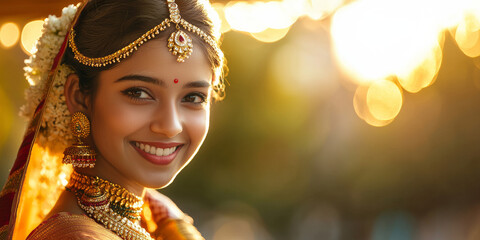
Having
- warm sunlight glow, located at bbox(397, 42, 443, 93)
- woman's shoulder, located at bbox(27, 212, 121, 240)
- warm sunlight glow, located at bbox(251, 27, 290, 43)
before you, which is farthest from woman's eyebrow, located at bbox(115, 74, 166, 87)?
warm sunlight glow, located at bbox(397, 42, 443, 93)

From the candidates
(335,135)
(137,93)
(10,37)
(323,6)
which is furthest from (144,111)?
(335,135)

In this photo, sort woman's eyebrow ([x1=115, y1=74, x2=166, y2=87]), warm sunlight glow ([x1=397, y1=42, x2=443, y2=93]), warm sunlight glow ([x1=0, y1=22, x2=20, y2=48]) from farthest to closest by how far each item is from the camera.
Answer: warm sunlight glow ([x1=397, y1=42, x2=443, y2=93]), warm sunlight glow ([x1=0, y1=22, x2=20, y2=48]), woman's eyebrow ([x1=115, y1=74, x2=166, y2=87])

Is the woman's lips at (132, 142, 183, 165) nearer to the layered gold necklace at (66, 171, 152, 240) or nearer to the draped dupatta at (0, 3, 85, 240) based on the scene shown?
the layered gold necklace at (66, 171, 152, 240)

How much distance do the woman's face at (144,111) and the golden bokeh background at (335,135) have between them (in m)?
3.62

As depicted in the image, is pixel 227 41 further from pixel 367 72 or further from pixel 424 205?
pixel 424 205

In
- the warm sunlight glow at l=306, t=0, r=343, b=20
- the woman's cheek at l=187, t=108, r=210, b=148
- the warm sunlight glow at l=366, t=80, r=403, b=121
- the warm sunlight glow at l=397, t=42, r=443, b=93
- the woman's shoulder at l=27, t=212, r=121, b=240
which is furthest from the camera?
the warm sunlight glow at l=366, t=80, r=403, b=121

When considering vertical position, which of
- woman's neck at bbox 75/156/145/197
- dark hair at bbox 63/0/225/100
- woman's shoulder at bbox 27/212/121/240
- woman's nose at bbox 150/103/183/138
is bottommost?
woman's shoulder at bbox 27/212/121/240

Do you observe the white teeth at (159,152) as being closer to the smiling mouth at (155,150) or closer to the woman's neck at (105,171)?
the smiling mouth at (155,150)

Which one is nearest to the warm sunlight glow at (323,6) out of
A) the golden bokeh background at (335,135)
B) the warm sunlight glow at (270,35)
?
the golden bokeh background at (335,135)

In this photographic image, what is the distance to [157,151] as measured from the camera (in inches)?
57.9

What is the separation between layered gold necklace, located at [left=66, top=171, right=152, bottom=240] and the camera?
4.70 ft

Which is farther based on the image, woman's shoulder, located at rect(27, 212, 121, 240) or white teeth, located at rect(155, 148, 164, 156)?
white teeth, located at rect(155, 148, 164, 156)

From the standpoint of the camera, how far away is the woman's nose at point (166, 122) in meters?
1.41

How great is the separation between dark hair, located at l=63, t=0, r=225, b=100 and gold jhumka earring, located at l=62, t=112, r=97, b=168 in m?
0.09
